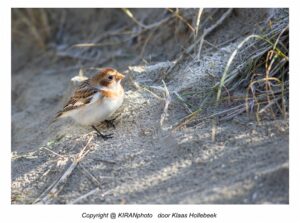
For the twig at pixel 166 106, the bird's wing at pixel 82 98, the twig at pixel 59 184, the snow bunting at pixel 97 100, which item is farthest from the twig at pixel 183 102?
the twig at pixel 59 184

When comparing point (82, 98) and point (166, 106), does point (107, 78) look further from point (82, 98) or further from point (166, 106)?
point (166, 106)

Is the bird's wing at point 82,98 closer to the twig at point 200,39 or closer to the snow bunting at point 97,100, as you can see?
the snow bunting at point 97,100

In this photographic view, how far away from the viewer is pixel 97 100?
16.3ft

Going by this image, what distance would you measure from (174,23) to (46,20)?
2265 mm

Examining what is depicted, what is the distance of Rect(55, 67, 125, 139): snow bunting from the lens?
16.1 ft

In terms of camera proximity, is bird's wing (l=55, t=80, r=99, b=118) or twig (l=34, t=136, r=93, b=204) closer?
twig (l=34, t=136, r=93, b=204)

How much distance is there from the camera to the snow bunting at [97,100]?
4.90m

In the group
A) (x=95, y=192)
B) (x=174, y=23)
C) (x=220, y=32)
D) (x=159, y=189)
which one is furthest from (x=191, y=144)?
(x=174, y=23)

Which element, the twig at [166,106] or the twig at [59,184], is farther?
the twig at [166,106]

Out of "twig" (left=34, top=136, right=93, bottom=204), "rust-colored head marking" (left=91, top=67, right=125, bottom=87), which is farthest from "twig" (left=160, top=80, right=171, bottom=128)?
"twig" (left=34, top=136, right=93, bottom=204)

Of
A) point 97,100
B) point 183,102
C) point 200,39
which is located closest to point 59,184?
point 97,100

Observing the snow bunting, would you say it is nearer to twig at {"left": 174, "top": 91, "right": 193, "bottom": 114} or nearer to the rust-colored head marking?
the rust-colored head marking

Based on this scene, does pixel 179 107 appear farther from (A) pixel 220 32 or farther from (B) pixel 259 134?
(A) pixel 220 32

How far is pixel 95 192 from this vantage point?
4.00 m
